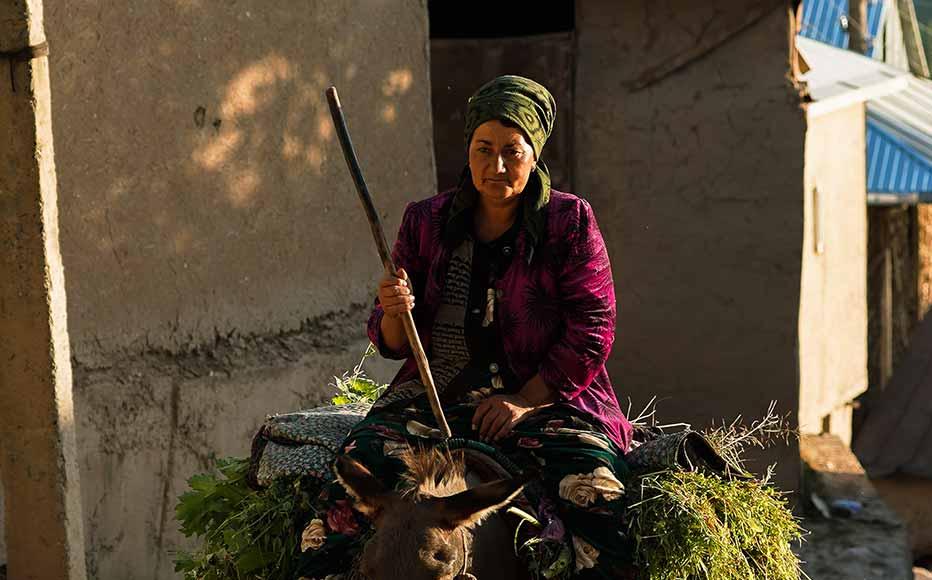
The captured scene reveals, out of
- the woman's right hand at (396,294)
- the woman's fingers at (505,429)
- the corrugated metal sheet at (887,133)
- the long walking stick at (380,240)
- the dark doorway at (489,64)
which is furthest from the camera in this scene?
the corrugated metal sheet at (887,133)

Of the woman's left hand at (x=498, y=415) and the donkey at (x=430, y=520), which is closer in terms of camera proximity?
the donkey at (x=430, y=520)

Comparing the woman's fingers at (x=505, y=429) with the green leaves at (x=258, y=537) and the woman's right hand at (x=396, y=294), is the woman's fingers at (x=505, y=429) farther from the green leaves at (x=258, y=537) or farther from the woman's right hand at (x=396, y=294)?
the green leaves at (x=258, y=537)

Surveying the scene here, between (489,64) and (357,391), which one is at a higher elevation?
(489,64)

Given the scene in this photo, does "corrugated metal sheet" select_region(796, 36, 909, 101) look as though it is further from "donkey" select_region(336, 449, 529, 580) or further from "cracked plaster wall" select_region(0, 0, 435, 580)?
"donkey" select_region(336, 449, 529, 580)

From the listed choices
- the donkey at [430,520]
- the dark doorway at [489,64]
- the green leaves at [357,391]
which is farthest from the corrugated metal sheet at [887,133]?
the donkey at [430,520]

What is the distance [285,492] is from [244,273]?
2.29m

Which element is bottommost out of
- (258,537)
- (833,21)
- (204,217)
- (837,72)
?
(258,537)

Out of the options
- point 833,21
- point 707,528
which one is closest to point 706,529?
point 707,528

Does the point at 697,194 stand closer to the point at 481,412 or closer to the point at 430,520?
the point at 481,412

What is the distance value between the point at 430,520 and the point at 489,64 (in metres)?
6.18

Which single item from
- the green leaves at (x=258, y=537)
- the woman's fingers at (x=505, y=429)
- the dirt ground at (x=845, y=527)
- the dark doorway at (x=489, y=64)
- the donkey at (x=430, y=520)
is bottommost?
the dirt ground at (x=845, y=527)

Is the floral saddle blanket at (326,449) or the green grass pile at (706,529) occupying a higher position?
the floral saddle blanket at (326,449)

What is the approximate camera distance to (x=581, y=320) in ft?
12.0

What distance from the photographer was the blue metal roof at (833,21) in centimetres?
1877
